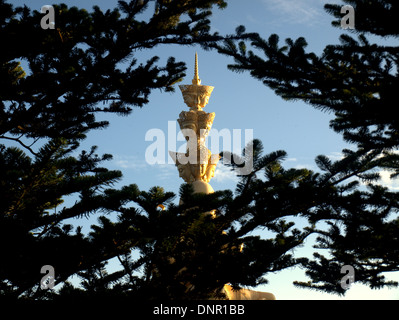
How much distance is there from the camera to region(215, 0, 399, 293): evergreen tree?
4.89m

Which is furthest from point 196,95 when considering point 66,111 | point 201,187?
point 66,111

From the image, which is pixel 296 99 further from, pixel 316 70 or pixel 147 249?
pixel 147 249

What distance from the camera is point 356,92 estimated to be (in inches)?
190

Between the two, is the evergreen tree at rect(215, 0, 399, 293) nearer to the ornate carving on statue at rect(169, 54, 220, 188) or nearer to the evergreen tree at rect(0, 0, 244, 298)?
the evergreen tree at rect(0, 0, 244, 298)

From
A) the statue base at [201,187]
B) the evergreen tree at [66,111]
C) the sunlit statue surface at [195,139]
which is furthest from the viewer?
the sunlit statue surface at [195,139]

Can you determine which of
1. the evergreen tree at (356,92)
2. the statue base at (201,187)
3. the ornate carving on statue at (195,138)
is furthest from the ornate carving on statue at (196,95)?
the evergreen tree at (356,92)

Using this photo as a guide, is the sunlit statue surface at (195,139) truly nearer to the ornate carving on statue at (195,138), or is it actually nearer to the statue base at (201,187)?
the ornate carving on statue at (195,138)

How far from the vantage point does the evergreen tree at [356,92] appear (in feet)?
16.0

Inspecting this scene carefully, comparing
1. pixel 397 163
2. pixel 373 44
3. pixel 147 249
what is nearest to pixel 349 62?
pixel 373 44

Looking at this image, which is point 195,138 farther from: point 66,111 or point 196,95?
point 66,111

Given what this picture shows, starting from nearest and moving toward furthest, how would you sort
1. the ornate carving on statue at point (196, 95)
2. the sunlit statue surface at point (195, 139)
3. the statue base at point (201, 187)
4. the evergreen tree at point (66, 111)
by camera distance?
the evergreen tree at point (66, 111) → the statue base at point (201, 187) → the sunlit statue surface at point (195, 139) → the ornate carving on statue at point (196, 95)

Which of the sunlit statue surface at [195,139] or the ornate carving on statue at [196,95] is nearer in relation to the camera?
the sunlit statue surface at [195,139]

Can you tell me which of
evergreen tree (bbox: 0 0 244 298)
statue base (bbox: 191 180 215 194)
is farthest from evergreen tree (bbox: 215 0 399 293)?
statue base (bbox: 191 180 215 194)
